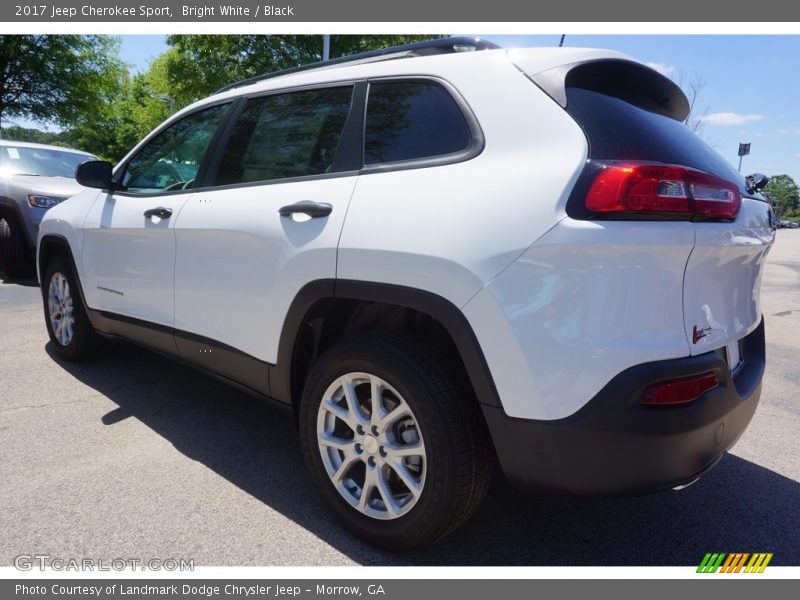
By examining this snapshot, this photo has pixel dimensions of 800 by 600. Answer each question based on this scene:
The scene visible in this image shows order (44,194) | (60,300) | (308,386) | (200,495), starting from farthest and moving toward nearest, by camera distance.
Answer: (44,194), (60,300), (200,495), (308,386)

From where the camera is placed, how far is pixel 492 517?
2361 millimetres

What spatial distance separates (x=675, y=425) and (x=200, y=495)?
1961 millimetres

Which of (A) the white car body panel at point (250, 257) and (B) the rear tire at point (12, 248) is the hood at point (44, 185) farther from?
(A) the white car body panel at point (250, 257)

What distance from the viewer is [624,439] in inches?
63.6

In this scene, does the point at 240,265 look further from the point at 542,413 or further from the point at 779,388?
the point at 779,388

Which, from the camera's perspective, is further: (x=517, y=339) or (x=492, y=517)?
(x=492, y=517)

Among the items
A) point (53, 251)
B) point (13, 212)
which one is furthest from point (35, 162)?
point (53, 251)

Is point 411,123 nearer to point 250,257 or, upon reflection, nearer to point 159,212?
point 250,257

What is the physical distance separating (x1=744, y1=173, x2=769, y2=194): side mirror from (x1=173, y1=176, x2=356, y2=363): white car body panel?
168 centimetres

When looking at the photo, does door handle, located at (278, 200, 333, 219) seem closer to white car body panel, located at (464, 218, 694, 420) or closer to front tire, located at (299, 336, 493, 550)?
front tire, located at (299, 336, 493, 550)

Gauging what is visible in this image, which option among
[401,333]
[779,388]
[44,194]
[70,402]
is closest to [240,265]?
[401,333]

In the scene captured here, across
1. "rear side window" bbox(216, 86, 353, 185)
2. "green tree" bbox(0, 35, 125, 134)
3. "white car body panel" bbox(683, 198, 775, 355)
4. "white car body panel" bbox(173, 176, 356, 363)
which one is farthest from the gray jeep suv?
"green tree" bbox(0, 35, 125, 134)

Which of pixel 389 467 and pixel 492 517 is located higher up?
pixel 389 467

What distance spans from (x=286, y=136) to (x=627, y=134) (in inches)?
60.0
